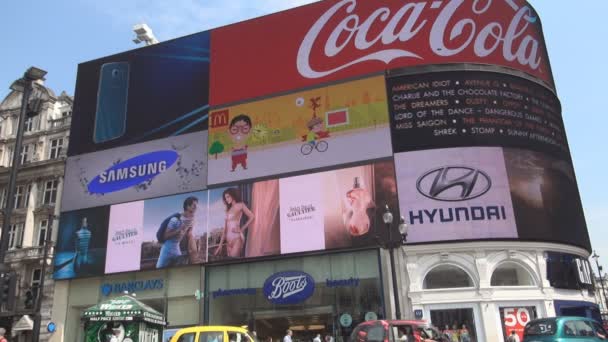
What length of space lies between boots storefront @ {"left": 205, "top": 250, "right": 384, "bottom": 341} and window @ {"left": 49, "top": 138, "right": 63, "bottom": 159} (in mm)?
17455

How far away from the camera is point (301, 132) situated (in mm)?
32219

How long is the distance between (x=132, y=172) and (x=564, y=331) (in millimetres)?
27541

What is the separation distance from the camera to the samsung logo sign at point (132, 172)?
35125 millimetres

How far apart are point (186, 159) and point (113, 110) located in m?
7.97

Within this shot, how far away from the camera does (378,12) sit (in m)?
33.4

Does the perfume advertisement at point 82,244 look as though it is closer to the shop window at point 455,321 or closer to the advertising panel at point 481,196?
the advertising panel at point 481,196

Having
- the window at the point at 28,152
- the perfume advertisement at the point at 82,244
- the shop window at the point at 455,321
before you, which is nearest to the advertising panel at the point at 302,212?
the shop window at the point at 455,321

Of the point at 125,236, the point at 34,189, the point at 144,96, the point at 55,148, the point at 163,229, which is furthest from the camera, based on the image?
the point at 55,148

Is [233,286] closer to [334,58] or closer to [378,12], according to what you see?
[334,58]

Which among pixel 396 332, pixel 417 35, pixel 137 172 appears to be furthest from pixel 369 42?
pixel 396 332

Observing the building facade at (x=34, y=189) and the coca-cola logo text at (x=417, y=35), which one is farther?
the building facade at (x=34, y=189)

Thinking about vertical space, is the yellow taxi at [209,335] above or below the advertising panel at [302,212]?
below

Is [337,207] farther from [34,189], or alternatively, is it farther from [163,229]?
[34,189]

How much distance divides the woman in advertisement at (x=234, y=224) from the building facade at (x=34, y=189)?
1149cm
